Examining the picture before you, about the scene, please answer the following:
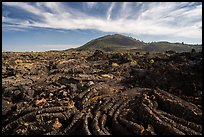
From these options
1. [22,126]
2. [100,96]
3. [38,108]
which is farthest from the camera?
[100,96]

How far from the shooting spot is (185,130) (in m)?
12.0

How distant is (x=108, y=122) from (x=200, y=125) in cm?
431

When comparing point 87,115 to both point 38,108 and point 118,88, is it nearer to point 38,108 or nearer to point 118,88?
point 38,108

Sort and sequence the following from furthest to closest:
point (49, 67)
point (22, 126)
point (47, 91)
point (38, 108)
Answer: point (49, 67) → point (47, 91) → point (38, 108) → point (22, 126)

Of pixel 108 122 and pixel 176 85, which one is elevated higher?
pixel 176 85

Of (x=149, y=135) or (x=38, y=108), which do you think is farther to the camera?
(x=38, y=108)

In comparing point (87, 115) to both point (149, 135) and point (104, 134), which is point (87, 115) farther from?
point (149, 135)

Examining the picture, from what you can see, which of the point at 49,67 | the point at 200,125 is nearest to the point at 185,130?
the point at 200,125

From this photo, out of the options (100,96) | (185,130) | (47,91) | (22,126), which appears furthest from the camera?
(47,91)

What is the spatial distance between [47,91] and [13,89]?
2831 millimetres

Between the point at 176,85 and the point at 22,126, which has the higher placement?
the point at 176,85

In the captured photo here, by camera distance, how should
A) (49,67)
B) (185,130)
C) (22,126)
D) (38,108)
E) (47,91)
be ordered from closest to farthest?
(185,130)
(22,126)
(38,108)
(47,91)
(49,67)

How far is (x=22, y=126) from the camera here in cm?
1355

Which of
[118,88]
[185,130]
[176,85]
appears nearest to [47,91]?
[118,88]
